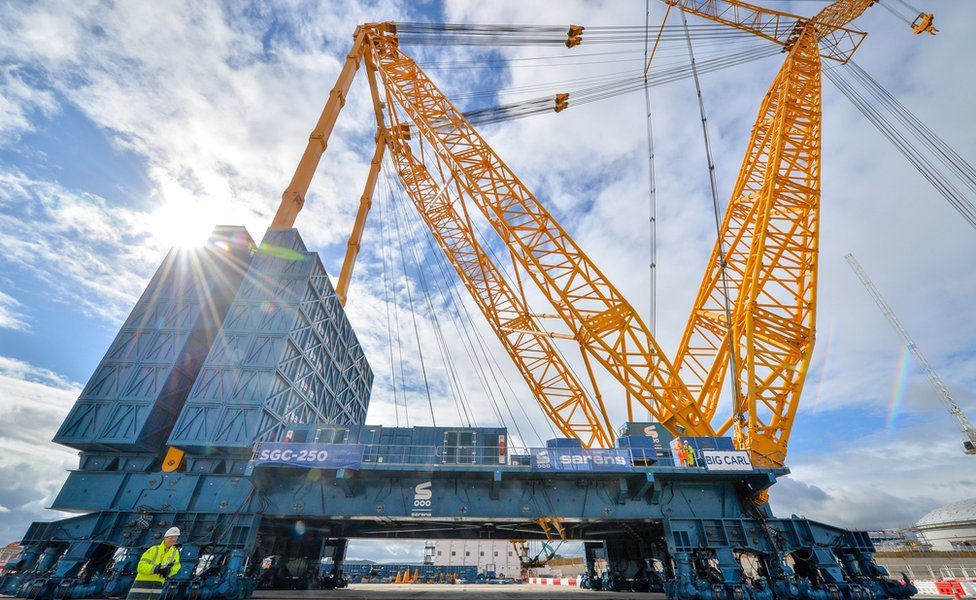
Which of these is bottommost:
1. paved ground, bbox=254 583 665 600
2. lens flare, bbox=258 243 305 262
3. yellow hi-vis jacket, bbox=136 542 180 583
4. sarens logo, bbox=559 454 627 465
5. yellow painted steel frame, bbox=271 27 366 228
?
paved ground, bbox=254 583 665 600

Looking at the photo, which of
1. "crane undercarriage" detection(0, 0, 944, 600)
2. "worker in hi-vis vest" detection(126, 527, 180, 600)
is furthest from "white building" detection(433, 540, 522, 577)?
"worker in hi-vis vest" detection(126, 527, 180, 600)

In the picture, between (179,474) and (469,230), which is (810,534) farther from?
(179,474)

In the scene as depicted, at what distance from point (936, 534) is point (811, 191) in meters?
61.7

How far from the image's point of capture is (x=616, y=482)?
20.3 meters

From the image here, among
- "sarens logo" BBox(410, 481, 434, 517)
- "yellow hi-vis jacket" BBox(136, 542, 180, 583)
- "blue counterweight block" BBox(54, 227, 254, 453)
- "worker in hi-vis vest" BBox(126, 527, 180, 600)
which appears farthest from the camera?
"blue counterweight block" BBox(54, 227, 254, 453)

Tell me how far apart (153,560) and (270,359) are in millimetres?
18392

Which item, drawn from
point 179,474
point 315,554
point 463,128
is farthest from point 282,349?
point 463,128

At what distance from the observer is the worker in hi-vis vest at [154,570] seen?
8891 millimetres

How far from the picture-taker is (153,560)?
31.6 feet

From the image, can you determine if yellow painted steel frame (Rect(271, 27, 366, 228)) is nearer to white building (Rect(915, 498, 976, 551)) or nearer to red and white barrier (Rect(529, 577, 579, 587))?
red and white barrier (Rect(529, 577, 579, 587))

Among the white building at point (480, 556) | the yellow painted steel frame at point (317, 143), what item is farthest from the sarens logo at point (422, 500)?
the white building at point (480, 556)

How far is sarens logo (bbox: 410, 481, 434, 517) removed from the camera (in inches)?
779

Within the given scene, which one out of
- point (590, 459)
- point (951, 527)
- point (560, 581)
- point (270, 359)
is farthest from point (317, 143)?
point (951, 527)

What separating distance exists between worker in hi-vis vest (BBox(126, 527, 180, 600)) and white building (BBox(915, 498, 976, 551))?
249 ft
